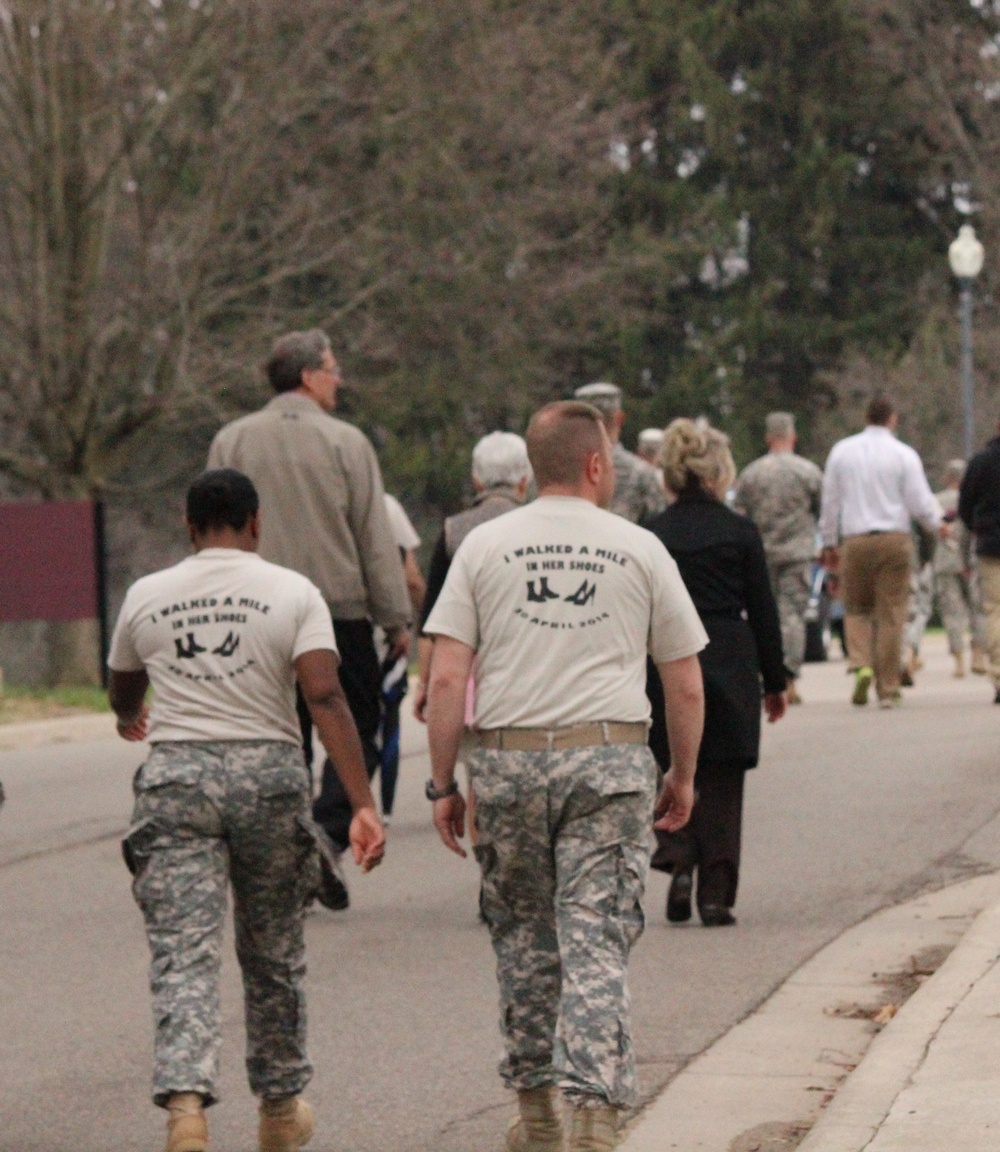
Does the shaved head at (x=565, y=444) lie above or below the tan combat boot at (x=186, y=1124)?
above

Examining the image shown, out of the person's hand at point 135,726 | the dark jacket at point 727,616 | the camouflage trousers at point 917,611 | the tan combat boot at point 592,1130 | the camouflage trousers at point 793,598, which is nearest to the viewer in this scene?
the tan combat boot at point 592,1130

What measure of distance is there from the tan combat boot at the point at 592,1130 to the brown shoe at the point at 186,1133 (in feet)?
2.46

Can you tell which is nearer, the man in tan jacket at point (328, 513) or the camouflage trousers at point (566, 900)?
the camouflage trousers at point (566, 900)

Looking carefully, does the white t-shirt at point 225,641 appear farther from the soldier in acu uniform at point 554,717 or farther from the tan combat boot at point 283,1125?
the tan combat boot at point 283,1125

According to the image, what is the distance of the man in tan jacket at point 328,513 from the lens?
9.06 meters

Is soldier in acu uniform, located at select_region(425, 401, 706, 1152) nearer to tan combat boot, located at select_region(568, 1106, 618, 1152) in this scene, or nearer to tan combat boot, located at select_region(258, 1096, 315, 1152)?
tan combat boot, located at select_region(568, 1106, 618, 1152)

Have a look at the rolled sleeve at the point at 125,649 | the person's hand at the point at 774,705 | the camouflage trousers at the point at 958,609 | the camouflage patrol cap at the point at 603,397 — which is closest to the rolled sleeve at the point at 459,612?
the rolled sleeve at the point at 125,649

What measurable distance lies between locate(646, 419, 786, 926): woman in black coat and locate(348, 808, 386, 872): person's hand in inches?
121

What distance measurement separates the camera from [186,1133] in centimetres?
520

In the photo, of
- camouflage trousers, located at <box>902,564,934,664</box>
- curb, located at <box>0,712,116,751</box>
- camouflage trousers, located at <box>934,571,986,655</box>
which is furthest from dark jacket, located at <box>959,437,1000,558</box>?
curb, located at <box>0,712,116,751</box>

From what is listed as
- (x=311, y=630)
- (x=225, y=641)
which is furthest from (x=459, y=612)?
(x=225, y=641)

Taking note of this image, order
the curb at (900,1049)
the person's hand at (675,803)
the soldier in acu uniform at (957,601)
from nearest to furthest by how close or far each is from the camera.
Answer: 1. the curb at (900,1049)
2. the person's hand at (675,803)
3. the soldier in acu uniform at (957,601)

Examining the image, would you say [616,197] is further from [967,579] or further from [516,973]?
[516,973]

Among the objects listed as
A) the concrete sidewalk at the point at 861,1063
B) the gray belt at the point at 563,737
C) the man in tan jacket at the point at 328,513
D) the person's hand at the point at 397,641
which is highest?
the man in tan jacket at the point at 328,513
